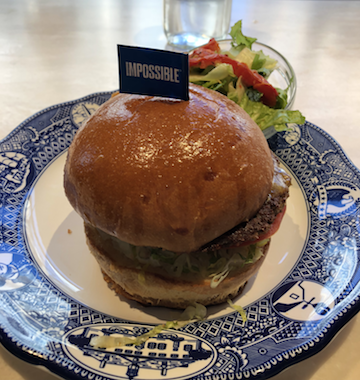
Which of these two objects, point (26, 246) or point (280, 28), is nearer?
point (26, 246)

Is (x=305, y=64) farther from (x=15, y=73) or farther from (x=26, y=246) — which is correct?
(x=26, y=246)

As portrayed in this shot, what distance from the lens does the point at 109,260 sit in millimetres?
1648

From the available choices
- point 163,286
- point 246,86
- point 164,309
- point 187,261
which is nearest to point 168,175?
point 187,261

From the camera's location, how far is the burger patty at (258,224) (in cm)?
147

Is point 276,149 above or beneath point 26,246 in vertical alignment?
above

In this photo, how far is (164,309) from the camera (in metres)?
1.77

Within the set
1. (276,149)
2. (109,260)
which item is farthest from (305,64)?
(109,260)

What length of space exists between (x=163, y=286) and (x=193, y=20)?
357cm

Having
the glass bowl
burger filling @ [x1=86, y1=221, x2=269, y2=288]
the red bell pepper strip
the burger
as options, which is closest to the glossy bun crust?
the burger

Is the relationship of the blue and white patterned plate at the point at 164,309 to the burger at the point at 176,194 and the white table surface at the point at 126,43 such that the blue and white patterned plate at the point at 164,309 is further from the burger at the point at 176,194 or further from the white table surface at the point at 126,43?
the white table surface at the point at 126,43

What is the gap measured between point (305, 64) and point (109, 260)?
3.77 m

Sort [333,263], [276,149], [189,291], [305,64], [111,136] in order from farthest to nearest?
[305,64], [276,149], [333,263], [189,291], [111,136]

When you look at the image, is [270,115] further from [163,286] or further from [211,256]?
[163,286]

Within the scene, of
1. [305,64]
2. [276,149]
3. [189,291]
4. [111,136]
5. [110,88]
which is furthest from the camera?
[305,64]
